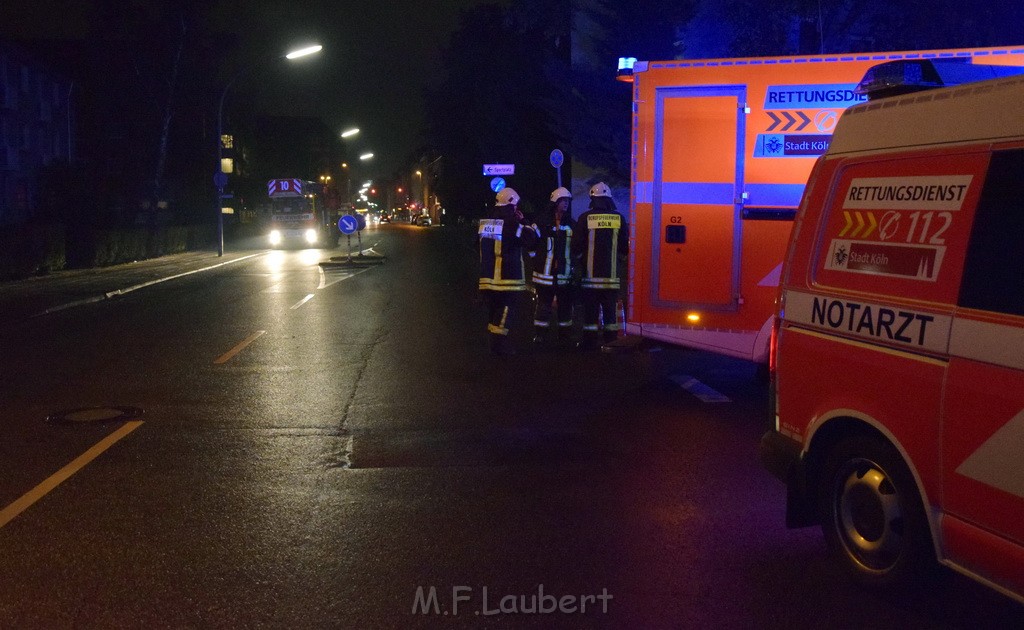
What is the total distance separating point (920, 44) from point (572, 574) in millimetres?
13240

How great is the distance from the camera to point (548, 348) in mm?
12578

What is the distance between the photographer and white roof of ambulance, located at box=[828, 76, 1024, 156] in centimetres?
377

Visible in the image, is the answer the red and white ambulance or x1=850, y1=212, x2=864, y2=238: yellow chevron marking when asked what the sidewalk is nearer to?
the red and white ambulance

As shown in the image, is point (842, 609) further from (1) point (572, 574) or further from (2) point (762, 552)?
(1) point (572, 574)

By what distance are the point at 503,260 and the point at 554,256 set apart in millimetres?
1075

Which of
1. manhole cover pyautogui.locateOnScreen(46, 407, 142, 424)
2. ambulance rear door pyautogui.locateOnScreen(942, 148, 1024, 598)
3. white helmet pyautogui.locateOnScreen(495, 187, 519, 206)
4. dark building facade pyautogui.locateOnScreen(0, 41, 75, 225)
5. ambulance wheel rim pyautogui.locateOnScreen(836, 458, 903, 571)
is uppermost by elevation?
dark building facade pyautogui.locateOnScreen(0, 41, 75, 225)

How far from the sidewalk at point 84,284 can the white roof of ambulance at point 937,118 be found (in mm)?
14455

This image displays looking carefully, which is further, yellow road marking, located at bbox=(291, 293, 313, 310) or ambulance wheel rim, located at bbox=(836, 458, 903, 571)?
yellow road marking, located at bbox=(291, 293, 313, 310)

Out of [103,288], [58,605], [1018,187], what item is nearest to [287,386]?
[58,605]

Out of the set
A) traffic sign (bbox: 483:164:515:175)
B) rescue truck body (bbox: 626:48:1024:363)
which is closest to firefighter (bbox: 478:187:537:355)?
rescue truck body (bbox: 626:48:1024:363)

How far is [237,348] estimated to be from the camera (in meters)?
12.3

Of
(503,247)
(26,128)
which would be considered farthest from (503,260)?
(26,128)

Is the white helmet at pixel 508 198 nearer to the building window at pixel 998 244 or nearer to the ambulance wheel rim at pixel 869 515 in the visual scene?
the ambulance wheel rim at pixel 869 515

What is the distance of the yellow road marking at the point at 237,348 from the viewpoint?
11417 millimetres
